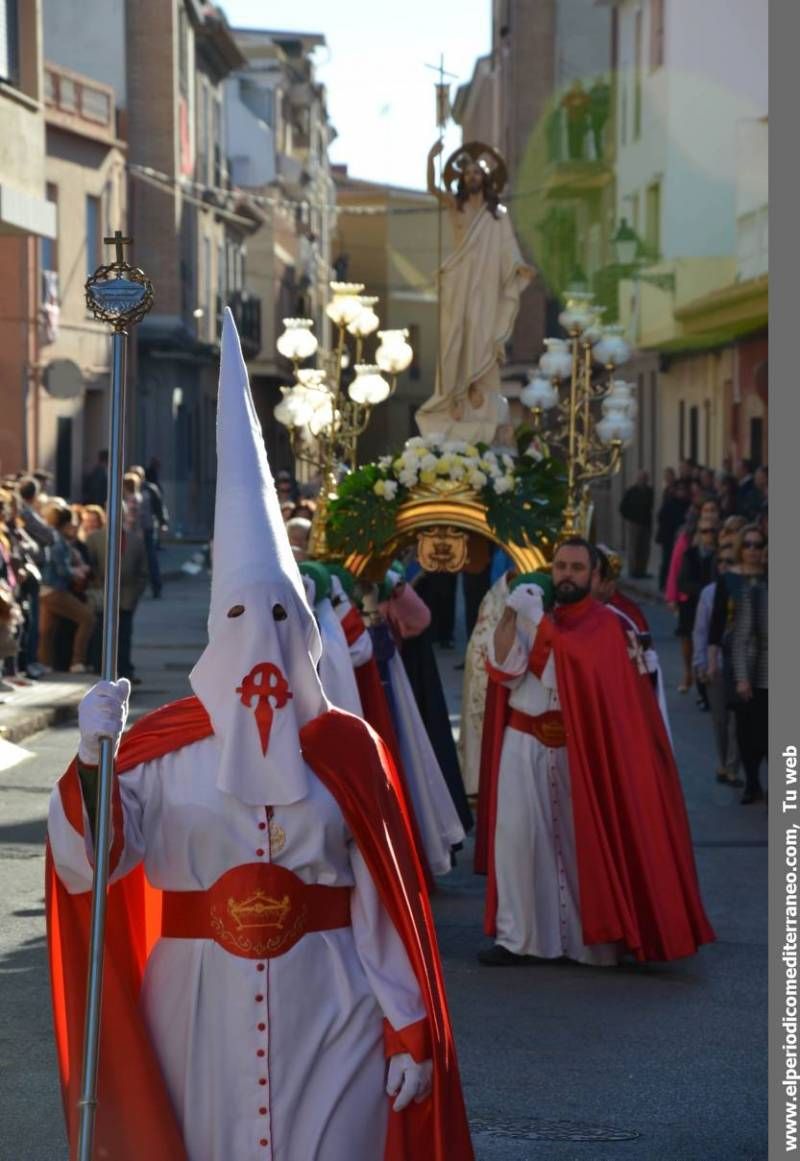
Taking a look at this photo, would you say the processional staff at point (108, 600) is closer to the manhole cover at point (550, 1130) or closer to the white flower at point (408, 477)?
the manhole cover at point (550, 1130)

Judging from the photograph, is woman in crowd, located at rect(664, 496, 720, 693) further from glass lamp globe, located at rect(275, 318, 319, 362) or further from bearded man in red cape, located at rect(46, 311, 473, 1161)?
bearded man in red cape, located at rect(46, 311, 473, 1161)

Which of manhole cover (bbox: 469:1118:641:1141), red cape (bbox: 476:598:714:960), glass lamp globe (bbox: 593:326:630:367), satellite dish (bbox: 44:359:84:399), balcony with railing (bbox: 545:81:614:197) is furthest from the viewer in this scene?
balcony with railing (bbox: 545:81:614:197)

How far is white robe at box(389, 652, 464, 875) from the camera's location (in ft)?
36.1

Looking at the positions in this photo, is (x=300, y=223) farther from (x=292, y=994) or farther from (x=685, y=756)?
(x=292, y=994)

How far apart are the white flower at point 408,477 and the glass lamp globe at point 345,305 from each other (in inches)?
61.9

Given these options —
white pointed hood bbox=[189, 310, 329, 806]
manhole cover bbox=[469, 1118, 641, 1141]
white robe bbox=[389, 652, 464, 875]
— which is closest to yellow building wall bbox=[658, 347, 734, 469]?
white robe bbox=[389, 652, 464, 875]

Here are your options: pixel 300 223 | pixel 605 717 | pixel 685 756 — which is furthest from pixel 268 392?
pixel 605 717

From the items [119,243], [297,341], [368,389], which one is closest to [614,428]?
[368,389]

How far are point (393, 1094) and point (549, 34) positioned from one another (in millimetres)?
48314

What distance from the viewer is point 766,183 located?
103 feet

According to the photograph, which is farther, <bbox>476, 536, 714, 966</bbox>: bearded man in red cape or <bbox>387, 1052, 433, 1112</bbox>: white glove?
<bbox>476, 536, 714, 966</bbox>: bearded man in red cape

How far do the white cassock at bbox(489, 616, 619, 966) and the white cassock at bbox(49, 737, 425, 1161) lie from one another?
4349mm

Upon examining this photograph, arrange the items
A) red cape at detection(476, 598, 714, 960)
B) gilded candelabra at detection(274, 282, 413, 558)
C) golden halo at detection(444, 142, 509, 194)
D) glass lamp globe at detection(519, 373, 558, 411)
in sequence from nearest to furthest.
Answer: red cape at detection(476, 598, 714, 960) < glass lamp globe at detection(519, 373, 558, 411) < gilded candelabra at detection(274, 282, 413, 558) < golden halo at detection(444, 142, 509, 194)

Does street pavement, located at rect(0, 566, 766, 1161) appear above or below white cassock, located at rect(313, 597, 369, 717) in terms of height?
below
